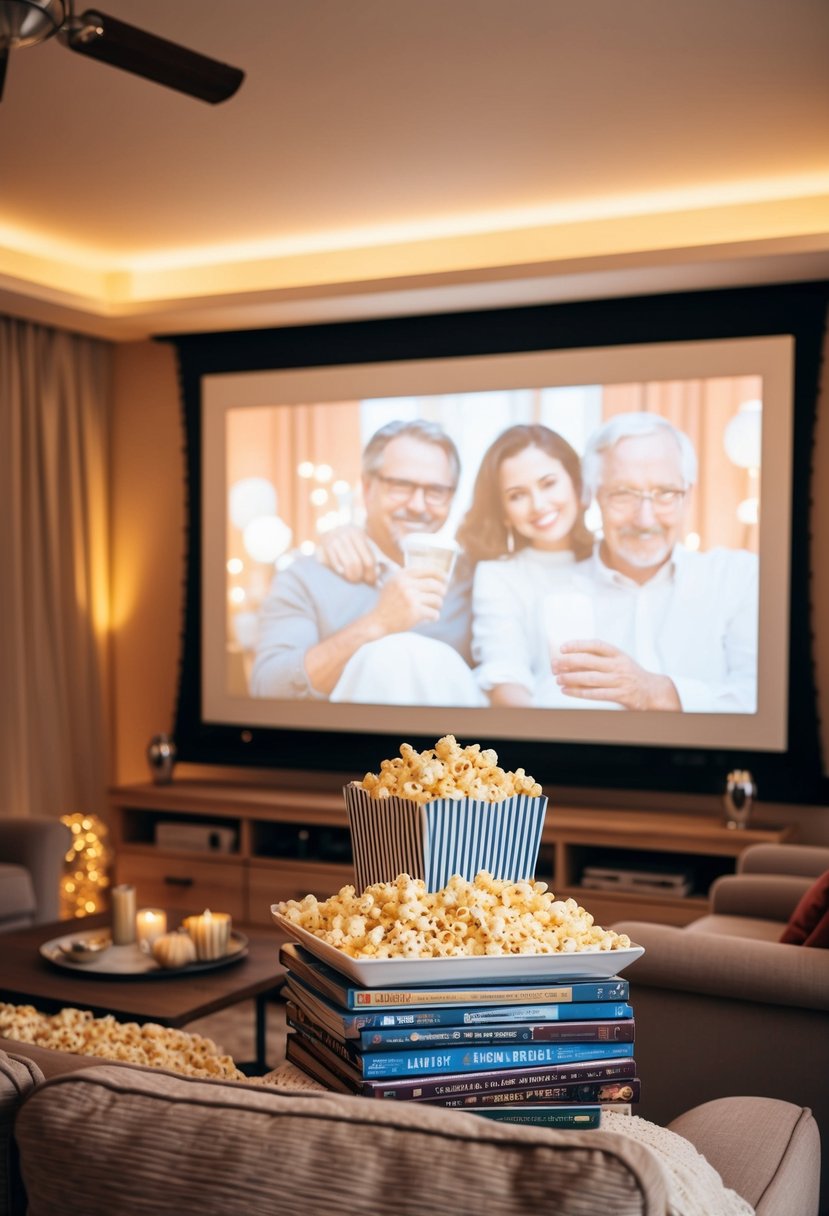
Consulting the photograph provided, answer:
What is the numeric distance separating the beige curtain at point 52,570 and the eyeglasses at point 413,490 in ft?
4.93

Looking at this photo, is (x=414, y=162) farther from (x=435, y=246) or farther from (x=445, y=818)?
(x=445, y=818)

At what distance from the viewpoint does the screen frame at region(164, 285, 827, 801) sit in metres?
4.38

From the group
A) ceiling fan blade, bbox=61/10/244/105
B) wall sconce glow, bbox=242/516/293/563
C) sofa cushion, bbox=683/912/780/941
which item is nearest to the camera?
ceiling fan blade, bbox=61/10/244/105

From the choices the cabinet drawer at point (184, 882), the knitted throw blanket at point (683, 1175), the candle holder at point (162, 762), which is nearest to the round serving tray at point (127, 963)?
the cabinet drawer at point (184, 882)

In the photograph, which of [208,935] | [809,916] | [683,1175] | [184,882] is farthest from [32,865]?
[683,1175]

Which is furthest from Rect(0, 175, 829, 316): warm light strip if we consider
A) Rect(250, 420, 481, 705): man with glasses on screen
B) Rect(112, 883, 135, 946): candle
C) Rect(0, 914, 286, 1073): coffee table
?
Rect(0, 914, 286, 1073): coffee table

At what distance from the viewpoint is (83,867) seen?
16.9 ft

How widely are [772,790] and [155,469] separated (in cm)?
314

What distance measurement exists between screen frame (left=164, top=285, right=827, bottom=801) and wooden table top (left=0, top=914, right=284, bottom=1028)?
1768 mm

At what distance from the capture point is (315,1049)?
48.6 inches

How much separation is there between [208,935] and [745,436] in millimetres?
2616

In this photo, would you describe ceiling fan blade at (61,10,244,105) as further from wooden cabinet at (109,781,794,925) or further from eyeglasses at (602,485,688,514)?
wooden cabinet at (109,781,794,925)

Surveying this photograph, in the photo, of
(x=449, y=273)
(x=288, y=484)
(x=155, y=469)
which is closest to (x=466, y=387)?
(x=449, y=273)

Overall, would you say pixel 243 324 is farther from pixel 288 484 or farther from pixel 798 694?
pixel 798 694
